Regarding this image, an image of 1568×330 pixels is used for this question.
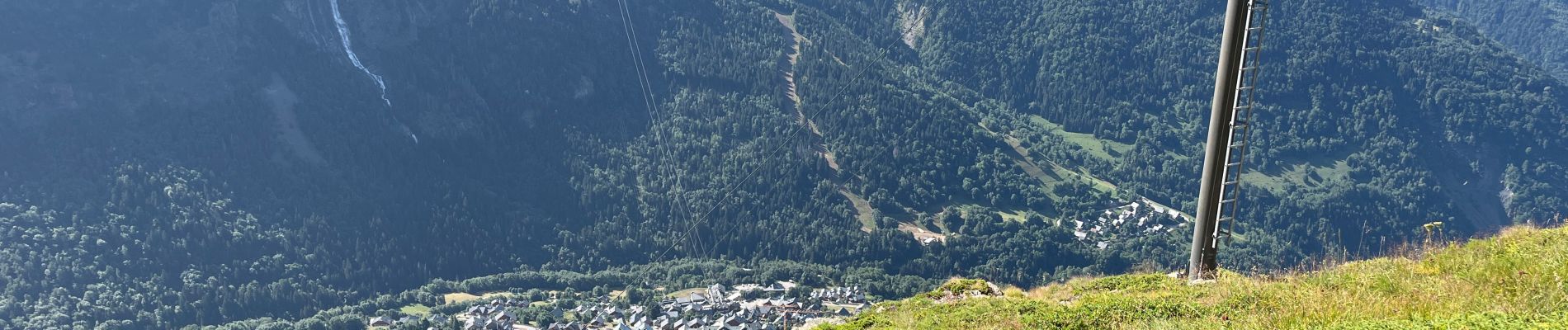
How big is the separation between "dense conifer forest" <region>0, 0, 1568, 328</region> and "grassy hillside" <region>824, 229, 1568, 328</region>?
91.1 metres

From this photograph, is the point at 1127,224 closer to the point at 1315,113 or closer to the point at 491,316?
the point at 1315,113

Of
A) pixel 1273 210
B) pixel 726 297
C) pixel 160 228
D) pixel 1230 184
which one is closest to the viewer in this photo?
pixel 1230 184

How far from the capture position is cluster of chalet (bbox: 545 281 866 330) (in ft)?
254

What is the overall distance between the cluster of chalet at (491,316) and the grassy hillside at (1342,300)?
248 ft

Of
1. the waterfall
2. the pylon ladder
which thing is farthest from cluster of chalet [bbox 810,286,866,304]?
the pylon ladder

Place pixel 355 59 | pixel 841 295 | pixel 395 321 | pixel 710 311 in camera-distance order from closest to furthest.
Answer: pixel 710 311 → pixel 841 295 → pixel 395 321 → pixel 355 59

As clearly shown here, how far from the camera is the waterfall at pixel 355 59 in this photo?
14375cm

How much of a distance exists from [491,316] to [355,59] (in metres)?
66.8

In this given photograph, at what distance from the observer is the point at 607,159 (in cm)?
14288

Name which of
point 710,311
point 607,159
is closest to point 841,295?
point 710,311

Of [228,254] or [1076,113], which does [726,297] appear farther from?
[1076,113]

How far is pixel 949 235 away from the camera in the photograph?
421 ft

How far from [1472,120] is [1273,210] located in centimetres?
6884

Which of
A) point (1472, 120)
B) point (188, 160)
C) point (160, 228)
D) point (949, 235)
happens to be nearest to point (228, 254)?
point (160, 228)
